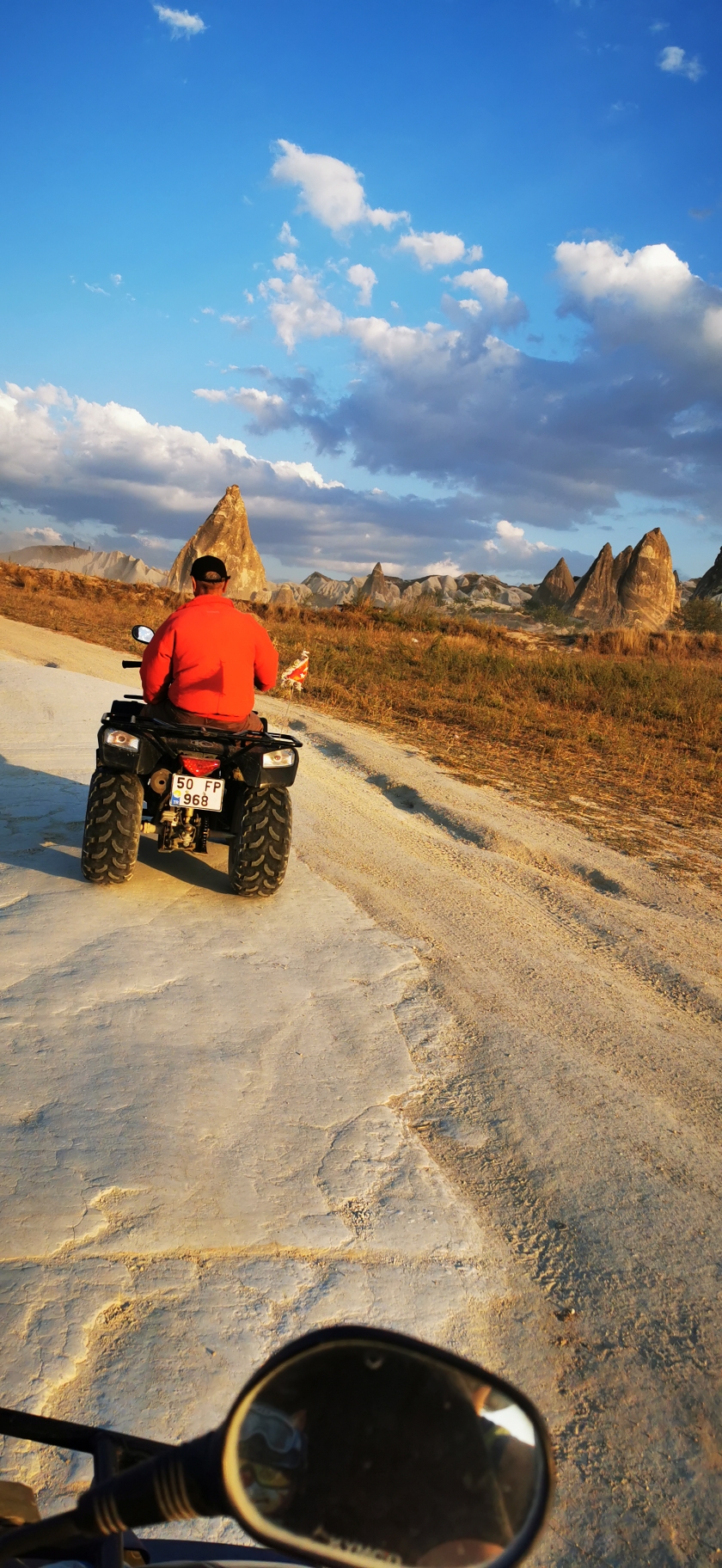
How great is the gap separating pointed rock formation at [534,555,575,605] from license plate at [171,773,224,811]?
205ft

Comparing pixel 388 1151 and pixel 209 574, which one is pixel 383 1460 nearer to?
pixel 388 1151

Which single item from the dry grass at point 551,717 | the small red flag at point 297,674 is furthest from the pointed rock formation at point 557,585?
the small red flag at point 297,674

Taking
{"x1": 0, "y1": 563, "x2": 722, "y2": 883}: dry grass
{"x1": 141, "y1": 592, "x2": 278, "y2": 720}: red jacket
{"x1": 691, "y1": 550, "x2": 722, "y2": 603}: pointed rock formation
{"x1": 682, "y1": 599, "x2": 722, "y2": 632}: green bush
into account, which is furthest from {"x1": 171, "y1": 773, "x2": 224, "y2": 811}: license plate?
{"x1": 691, "y1": 550, "x2": 722, "y2": 603}: pointed rock formation

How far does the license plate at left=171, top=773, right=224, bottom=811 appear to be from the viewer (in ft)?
17.0

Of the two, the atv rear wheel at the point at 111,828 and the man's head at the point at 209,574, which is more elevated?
the man's head at the point at 209,574

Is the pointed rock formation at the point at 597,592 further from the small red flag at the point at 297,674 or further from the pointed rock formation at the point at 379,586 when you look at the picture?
the small red flag at the point at 297,674

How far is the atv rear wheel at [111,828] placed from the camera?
16.8 feet

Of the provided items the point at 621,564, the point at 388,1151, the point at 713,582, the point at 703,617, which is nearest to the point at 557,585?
the point at 621,564

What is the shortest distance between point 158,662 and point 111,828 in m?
0.96

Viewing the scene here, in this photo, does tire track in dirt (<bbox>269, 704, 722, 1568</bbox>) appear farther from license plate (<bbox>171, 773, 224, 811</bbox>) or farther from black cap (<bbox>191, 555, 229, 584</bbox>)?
black cap (<bbox>191, 555, 229, 584</bbox>)

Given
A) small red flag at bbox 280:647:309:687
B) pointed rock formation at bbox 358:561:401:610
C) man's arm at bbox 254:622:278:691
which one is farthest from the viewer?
pointed rock formation at bbox 358:561:401:610

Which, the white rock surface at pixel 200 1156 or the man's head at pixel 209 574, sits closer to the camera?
the white rock surface at pixel 200 1156

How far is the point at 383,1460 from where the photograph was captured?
2.36 feet

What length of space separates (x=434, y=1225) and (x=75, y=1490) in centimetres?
117
